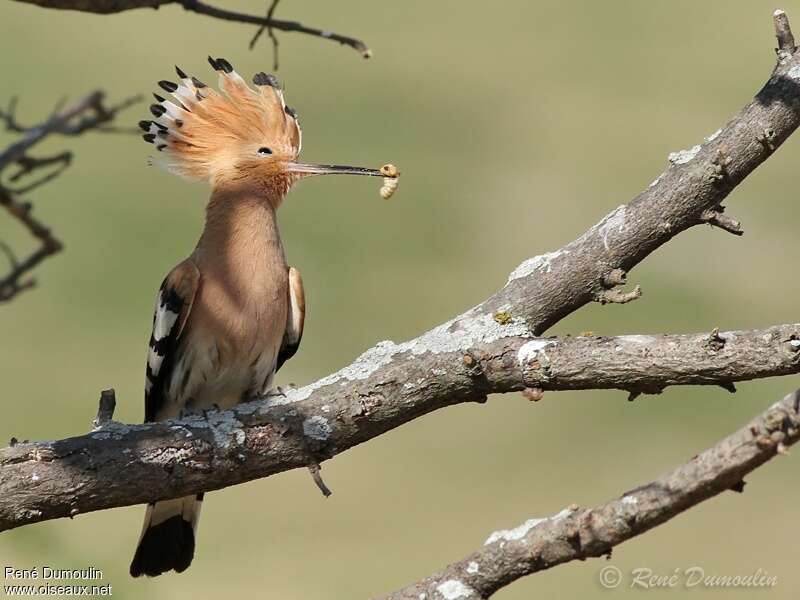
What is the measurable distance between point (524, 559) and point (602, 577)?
62.2 inches

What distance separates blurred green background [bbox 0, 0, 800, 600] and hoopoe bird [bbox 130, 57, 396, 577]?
92 cm

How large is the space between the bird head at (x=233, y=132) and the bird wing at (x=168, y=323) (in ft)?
1.23

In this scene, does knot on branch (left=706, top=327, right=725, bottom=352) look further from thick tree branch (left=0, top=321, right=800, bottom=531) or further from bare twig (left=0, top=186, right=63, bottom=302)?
bare twig (left=0, top=186, right=63, bottom=302)

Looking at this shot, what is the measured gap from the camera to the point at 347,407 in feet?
9.99

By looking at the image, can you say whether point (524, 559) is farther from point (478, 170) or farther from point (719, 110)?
point (719, 110)

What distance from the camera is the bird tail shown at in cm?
413

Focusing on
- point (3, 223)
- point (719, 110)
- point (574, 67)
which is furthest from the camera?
point (574, 67)

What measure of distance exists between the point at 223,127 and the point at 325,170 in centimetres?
34

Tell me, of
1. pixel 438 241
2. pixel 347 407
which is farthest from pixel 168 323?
pixel 438 241

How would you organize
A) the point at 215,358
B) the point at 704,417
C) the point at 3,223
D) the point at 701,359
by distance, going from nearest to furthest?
the point at 701,359 → the point at 215,358 → the point at 704,417 → the point at 3,223

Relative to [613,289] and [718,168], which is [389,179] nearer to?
[613,289]

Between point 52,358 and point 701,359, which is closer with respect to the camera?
point 701,359

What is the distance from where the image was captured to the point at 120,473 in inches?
113

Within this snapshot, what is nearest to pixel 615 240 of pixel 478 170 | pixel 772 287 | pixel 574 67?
pixel 772 287
